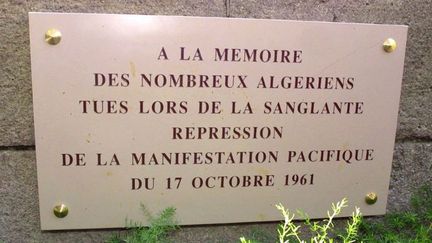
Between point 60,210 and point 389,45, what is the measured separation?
141 cm

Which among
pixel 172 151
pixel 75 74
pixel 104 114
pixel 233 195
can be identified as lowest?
pixel 233 195

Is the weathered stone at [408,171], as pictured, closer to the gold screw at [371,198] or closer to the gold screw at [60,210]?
the gold screw at [371,198]

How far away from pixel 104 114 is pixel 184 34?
0.41 meters

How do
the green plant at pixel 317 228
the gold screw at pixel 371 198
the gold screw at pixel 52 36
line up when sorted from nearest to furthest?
the green plant at pixel 317 228
the gold screw at pixel 52 36
the gold screw at pixel 371 198

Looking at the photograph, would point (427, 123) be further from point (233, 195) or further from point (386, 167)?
point (233, 195)

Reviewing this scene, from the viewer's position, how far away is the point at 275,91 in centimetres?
167

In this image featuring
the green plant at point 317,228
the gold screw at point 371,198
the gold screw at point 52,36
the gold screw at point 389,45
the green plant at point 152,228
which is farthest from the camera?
the gold screw at point 371,198

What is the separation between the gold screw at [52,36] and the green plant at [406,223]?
4.56ft

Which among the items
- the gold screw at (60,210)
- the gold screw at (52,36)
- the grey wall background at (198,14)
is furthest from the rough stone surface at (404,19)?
the gold screw at (60,210)

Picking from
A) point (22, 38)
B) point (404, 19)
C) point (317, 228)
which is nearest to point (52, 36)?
point (22, 38)

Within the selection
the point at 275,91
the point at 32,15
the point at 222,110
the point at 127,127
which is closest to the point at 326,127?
the point at 275,91

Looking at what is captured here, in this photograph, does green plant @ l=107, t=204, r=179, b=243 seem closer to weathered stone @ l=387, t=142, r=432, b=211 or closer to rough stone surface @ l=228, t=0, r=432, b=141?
rough stone surface @ l=228, t=0, r=432, b=141

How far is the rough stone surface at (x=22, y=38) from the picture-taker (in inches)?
61.0

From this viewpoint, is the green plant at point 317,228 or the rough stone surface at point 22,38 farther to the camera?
the rough stone surface at point 22,38
